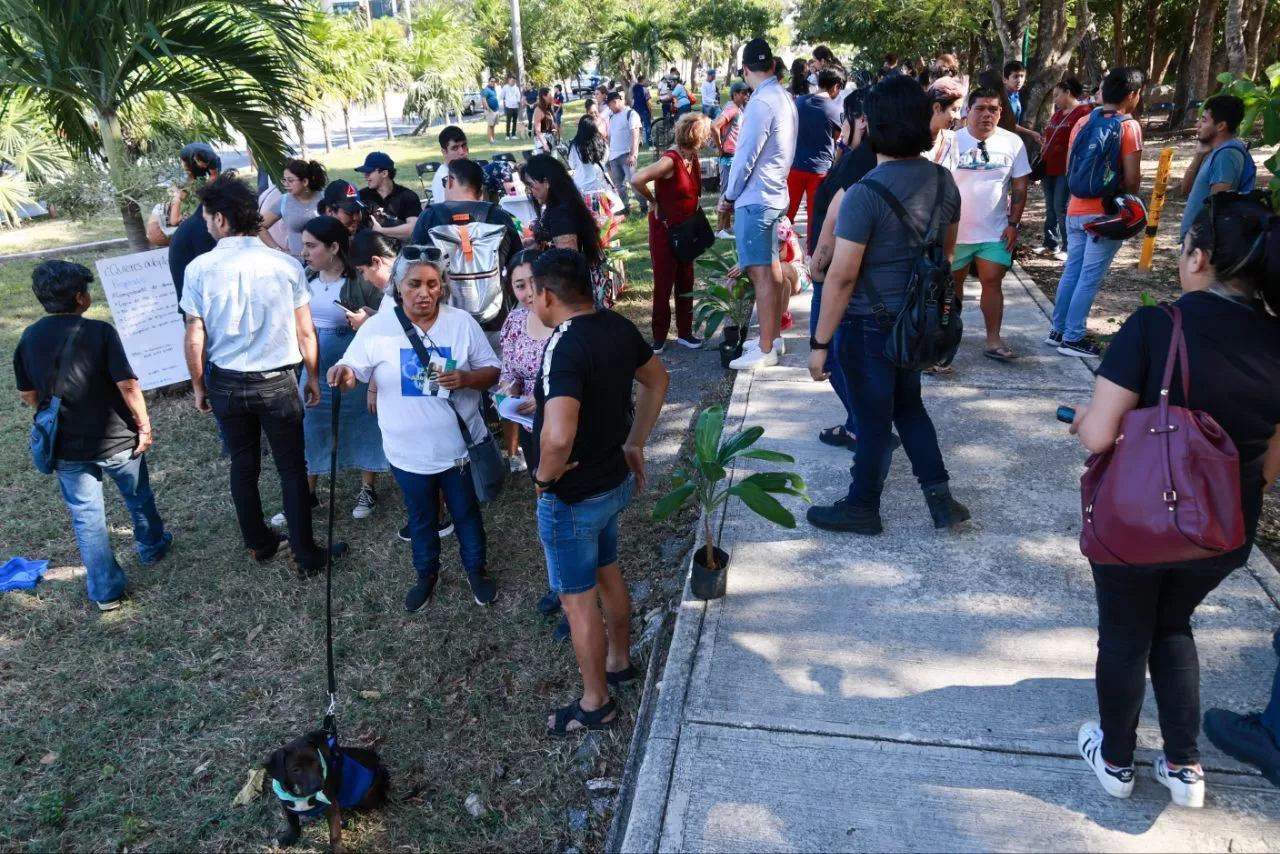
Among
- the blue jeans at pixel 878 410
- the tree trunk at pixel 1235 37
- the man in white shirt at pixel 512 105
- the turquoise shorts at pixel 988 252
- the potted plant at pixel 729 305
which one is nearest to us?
the blue jeans at pixel 878 410

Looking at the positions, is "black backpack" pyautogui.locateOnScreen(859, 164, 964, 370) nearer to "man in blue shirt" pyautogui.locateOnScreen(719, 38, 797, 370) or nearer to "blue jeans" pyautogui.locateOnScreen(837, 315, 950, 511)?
→ "blue jeans" pyautogui.locateOnScreen(837, 315, 950, 511)

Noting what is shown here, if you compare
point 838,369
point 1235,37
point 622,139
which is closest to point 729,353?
point 838,369

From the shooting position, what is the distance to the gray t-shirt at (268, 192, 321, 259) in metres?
6.14

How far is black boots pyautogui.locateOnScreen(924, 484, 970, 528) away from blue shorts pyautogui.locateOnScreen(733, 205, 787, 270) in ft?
7.74

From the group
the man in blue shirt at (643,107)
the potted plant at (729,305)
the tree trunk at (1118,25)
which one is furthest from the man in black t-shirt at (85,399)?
the tree trunk at (1118,25)

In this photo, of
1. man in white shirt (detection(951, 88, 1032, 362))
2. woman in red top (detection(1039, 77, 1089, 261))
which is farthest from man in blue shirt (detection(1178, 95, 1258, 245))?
woman in red top (detection(1039, 77, 1089, 261))

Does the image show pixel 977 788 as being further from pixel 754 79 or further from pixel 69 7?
pixel 69 7

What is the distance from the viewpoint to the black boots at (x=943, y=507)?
386 centimetres

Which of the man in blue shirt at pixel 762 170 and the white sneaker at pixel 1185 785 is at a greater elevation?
the man in blue shirt at pixel 762 170

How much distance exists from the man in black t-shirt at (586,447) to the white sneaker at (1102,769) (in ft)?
5.10

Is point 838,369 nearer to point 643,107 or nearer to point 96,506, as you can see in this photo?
point 96,506

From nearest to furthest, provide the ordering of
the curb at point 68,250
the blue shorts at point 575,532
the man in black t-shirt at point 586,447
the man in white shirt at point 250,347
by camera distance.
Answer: the man in black t-shirt at point 586,447 → the blue shorts at point 575,532 → the man in white shirt at point 250,347 → the curb at point 68,250

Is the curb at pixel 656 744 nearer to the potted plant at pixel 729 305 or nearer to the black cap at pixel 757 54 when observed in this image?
the potted plant at pixel 729 305

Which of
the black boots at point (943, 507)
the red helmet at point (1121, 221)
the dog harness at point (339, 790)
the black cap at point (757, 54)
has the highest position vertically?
the black cap at point (757, 54)
